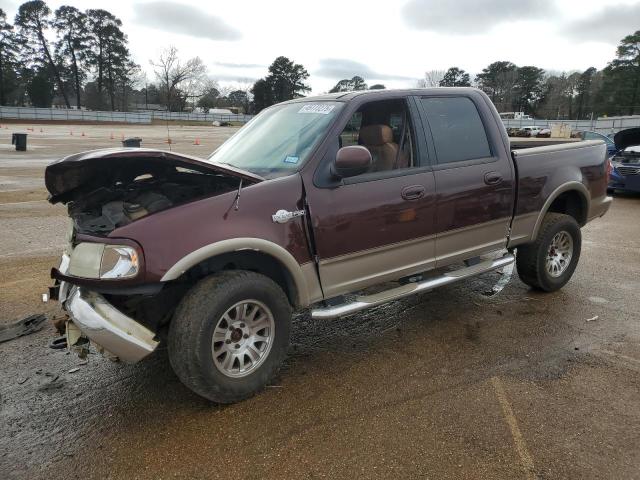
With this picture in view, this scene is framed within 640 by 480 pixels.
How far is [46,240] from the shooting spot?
7.38 meters

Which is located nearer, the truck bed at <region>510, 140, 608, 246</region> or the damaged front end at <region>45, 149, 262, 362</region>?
the damaged front end at <region>45, 149, 262, 362</region>

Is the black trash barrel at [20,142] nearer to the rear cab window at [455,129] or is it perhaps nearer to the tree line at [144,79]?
the rear cab window at [455,129]

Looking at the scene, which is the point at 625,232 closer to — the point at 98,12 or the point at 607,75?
the point at 607,75

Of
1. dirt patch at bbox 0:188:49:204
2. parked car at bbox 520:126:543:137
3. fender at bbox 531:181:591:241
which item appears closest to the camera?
fender at bbox 531:181:591:241

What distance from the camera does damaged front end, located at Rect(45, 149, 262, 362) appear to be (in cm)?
289

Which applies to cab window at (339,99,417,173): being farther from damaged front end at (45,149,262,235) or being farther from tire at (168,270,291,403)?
tire at (168,270,291,403)

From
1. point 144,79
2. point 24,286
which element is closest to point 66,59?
point 144,79

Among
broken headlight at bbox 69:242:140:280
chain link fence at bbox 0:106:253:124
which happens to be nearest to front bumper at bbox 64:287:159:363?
broken headlight at bbox 69:242:140:280

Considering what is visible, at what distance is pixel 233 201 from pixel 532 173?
3.13 meters

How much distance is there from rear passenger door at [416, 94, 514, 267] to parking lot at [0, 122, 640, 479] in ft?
2.64

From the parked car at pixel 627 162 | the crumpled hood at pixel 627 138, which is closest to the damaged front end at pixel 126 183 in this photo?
the parked car at pixel 627 162

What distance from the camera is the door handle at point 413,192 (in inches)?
154

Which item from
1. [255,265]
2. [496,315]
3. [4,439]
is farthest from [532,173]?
[4,439]

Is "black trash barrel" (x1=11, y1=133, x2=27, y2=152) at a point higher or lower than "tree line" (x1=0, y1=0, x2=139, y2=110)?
lower
